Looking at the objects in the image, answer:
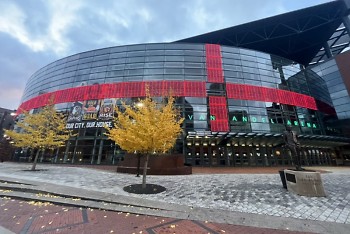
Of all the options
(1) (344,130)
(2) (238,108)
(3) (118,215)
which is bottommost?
(3) (118,215)

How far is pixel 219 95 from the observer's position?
96.1 ft

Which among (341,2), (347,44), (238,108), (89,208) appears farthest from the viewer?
(347,44)

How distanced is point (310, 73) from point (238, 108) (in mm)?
21160

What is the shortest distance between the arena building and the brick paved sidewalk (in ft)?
60.7

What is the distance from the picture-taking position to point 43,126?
17828mm

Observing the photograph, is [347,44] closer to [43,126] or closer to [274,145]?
[274,145]

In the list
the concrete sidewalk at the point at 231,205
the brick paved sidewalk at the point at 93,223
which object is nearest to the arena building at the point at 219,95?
the concrete sidewalk at the point at 231,205

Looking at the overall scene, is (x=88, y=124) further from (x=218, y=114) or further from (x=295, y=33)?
(x=295, y=33)

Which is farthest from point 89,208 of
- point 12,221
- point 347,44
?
point 347,44

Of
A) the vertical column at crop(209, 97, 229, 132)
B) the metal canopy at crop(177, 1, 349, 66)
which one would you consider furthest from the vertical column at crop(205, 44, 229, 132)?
the metal canopy at crop(177, 1, 349, 66)

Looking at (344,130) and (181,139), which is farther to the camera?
(344,130)

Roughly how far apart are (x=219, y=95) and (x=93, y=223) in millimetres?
26385

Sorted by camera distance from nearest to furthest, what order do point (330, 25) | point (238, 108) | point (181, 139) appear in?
point (181, 139), point (238, 108), point (330, 25)

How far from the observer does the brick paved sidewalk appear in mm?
5230
